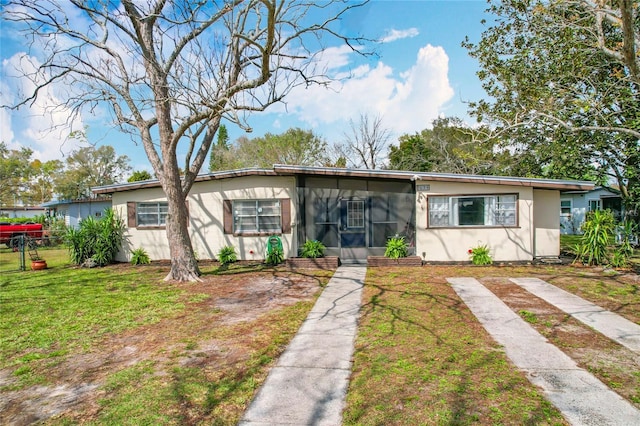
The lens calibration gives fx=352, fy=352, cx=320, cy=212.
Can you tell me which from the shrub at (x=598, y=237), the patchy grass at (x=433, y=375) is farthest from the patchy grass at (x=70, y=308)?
the shrub at (x=598, y=237)

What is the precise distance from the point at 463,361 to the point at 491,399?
2.63 feet

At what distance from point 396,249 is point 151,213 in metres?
8.50

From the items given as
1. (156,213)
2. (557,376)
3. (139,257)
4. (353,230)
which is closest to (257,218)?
(353,230)

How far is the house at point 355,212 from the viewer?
34.9ft

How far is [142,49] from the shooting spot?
26.6 ft

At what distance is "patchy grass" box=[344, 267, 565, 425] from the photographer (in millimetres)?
2918

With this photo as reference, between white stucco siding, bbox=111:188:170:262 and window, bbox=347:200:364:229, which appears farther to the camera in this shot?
white stucco siding, bbox=111:188:170:262

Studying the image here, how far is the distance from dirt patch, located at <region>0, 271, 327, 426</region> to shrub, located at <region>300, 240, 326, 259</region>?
3222 millimetres

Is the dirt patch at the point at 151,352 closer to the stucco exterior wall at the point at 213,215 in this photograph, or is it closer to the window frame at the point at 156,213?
the stucco exterior wall at the point at 213,215

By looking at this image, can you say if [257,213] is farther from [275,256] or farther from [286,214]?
[275,256]

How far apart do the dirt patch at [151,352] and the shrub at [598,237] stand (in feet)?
27.0

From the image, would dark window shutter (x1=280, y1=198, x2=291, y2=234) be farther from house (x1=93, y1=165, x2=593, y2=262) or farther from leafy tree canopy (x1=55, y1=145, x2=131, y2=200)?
leafy tree canopy (x1=55, y1=145, x2=131, y2=200)

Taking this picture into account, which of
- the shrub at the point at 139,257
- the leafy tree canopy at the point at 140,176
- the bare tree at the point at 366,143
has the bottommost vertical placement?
the shrub at the point at 139,257

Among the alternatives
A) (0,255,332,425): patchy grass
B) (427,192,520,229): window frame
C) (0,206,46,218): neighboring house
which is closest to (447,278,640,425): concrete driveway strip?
(0,255,332,425): patchy grass
